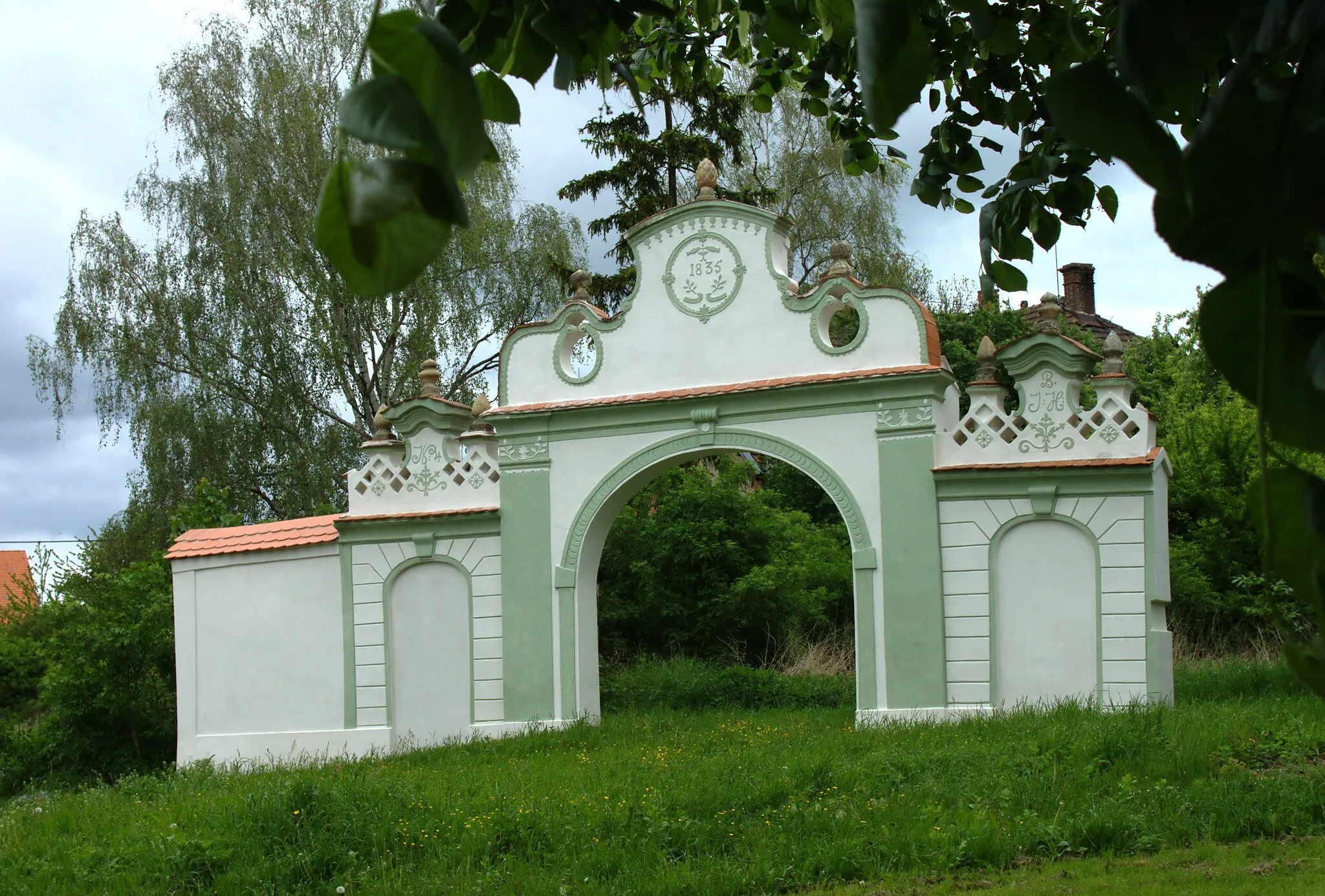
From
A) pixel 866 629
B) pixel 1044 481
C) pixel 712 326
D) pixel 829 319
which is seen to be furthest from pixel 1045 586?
pixel 712 326

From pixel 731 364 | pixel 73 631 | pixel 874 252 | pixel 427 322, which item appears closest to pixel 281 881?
pixel 731 364

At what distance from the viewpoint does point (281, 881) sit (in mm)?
6652

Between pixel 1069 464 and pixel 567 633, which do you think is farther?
pixel 567 633

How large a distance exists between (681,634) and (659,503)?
5.95ft

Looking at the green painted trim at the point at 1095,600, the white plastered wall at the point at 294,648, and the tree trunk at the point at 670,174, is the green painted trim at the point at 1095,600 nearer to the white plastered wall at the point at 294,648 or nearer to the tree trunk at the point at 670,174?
the white plastered wall at the point at 294,648

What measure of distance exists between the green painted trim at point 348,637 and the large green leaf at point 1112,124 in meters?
12.3

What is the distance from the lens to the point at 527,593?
12.0m

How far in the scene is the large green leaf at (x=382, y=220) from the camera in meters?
0.77

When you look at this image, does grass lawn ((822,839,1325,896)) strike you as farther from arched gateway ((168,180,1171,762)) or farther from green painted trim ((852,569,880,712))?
green painted trim ((852,569,880,712))

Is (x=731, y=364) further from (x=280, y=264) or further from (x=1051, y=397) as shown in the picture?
(x=280, y=264)

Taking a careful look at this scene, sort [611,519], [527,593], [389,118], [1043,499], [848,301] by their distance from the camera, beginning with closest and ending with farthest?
[389,118]
[1043,499]
[848,301]
[527,593]
[611,519]

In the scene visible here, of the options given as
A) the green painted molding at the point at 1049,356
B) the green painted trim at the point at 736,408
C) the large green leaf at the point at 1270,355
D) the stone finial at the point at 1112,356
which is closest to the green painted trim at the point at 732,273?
the green painted trim at the point at 736,408

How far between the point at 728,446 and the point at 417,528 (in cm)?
317

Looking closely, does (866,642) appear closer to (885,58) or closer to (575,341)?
(575,341)
